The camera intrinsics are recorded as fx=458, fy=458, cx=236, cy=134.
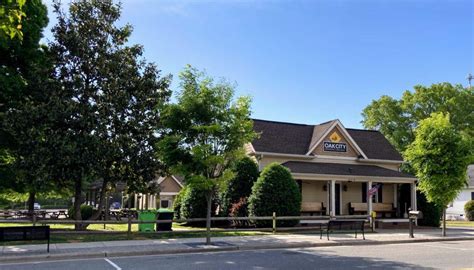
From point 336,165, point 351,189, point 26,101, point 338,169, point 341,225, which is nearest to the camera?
point 341,225

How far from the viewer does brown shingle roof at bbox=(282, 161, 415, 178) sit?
27266 millimetres

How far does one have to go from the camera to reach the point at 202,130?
17609mm

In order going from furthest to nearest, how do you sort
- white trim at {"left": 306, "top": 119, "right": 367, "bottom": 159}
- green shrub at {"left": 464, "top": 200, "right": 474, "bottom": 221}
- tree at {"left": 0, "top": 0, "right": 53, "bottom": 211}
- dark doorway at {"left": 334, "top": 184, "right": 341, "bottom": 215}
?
green shrub at {"left": 464, "top": 200, "right": 474, "bottom": 221}, dark doorway at {"left": 334, "top": 184, "right": 341, "bottom": 215}, white trim at {"left": 306, "top": 119, "right": 367, "bottom": 159}, tree at {"left": 0, "top": 0, "right": 53, "bottom": 211}

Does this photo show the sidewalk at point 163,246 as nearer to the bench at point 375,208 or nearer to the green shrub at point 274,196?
the green shrub at point 274,196

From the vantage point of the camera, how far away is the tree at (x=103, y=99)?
2233cm

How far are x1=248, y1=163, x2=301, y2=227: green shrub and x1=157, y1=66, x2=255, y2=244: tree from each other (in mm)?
6481

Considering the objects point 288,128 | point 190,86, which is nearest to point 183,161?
point 190,86

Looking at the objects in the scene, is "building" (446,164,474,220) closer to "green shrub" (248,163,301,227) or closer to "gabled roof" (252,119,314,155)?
"gabled roof" (252,119,314,155)

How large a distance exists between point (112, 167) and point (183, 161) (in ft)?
23.7

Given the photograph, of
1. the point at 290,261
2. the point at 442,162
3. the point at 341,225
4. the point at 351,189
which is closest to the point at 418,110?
the point at 351,189

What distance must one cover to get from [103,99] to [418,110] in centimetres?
4596

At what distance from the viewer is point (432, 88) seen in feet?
191

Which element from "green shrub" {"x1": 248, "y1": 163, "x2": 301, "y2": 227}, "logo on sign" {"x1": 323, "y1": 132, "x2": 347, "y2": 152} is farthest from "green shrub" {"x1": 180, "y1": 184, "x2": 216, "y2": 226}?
"logo on sign" {"x1": 323, "y1": 132, "x2": 347, "y2": 152}

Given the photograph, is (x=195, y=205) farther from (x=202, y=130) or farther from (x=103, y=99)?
(x=202, y=130)
